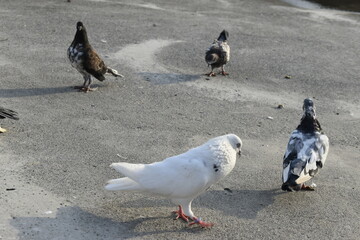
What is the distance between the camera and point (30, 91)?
9.57 metres

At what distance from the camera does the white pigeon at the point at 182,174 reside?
18.7 ft

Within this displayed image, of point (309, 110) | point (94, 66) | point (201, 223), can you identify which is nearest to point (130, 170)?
point (201, 223)

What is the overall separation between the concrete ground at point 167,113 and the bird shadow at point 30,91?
0.02m

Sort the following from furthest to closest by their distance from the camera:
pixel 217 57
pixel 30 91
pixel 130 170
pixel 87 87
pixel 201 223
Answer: pixel 217 57 < pixel 87 87 < pixel 30 91 < pixel 201 223 < pixel 130 170

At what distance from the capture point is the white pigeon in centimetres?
570

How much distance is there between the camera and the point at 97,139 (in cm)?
793

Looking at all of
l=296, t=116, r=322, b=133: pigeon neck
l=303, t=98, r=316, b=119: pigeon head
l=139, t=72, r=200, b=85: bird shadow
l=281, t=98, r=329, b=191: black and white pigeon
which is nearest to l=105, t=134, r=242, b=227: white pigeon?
l=281, t=98, r=329, b=191: black and white pigeon

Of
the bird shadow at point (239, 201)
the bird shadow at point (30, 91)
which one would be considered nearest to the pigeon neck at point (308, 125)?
the bird shadow at point (239, 201)

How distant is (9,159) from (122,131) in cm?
167

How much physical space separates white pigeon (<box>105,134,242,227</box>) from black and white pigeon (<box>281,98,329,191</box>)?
31.3 inches

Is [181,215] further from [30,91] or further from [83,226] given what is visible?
[30,91]

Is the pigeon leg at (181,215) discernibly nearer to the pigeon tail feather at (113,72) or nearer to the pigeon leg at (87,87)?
the pigeon leg at (87,87)

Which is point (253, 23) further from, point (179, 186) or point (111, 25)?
point (179, 186)

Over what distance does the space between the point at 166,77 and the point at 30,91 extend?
7.69ft
